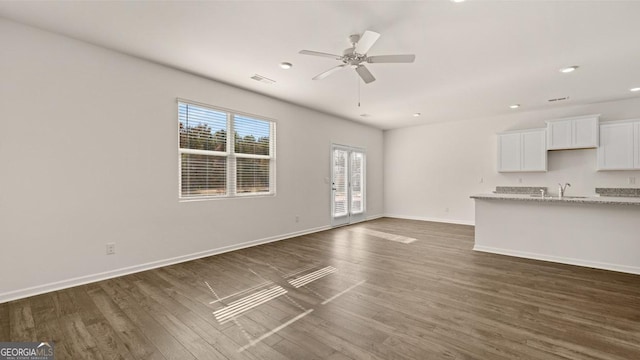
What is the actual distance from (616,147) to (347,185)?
5552mm

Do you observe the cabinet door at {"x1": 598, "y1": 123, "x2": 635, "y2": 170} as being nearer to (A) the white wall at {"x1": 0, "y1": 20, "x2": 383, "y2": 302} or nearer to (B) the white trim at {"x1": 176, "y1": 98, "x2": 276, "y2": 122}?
(B) the white trim at {"x1": 176, "y1": 98, "x2": 276, "y2": 122}

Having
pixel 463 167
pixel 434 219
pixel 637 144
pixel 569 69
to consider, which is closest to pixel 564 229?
pixel 569 69

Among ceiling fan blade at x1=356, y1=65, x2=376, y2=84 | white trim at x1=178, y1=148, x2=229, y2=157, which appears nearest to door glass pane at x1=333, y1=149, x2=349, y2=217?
white trim at x1=178, y1=148, x2=229, y2=157

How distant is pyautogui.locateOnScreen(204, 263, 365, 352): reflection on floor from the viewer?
8.02 ft

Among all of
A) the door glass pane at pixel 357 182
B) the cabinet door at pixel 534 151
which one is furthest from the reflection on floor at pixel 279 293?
the cabinet door at pixel 534 151

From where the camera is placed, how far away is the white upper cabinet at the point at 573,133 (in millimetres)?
5426

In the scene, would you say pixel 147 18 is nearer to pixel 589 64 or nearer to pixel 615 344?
pixel 615 344

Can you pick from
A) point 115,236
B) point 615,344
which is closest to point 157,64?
point 115,236

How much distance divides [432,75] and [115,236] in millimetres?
5027

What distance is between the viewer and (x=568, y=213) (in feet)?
13.5

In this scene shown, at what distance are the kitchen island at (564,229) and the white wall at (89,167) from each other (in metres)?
4.50

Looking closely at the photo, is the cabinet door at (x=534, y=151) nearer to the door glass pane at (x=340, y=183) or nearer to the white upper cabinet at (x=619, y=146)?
the white upper cabinet at (x=619, y=146)

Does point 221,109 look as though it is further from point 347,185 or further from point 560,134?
point 560,134

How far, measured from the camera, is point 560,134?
5754 mm
